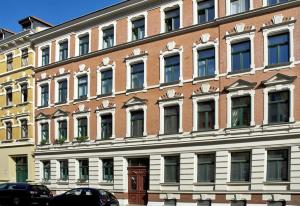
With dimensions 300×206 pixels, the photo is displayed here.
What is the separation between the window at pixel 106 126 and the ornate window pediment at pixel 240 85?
10507 millimetres

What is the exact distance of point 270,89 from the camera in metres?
26.6

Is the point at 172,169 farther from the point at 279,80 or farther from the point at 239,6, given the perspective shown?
the point at 239,6

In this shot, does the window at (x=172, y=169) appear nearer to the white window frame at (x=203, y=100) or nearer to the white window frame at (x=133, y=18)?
the white window frame at (x=203, y=100)

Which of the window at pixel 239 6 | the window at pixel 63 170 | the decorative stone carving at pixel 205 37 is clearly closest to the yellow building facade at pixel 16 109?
the window at pixel 63 170

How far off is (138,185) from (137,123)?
14.4 feet

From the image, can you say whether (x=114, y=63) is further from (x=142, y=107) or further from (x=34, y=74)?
(x=34, y=74)

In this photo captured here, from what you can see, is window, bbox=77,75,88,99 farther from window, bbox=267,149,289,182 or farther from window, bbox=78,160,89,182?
window, bbox=267,149,289,182

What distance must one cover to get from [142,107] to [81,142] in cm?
682

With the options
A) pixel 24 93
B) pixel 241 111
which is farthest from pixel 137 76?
pixel 24 93

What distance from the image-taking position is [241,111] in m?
28.0

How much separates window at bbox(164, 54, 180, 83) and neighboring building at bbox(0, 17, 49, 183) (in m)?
15.8

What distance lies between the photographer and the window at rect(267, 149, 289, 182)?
25781 mm

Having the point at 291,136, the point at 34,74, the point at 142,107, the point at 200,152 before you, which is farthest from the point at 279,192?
the point at 34,74

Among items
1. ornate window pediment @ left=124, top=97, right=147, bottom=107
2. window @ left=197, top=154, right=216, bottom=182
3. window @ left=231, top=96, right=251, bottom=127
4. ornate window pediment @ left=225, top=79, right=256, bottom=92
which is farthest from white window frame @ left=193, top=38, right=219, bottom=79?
window @ left=197, top=154, right=216, bottom=182
